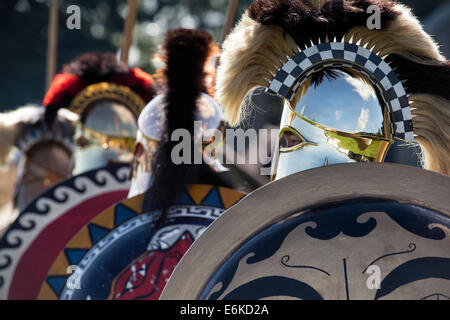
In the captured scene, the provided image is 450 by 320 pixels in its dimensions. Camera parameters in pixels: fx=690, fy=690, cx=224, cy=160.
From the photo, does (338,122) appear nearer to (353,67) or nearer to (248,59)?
(353,67)

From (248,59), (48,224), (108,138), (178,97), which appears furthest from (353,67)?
(108,138)

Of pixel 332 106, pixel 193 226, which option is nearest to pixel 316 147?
pixel 332 106

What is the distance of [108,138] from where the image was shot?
3.57 metres

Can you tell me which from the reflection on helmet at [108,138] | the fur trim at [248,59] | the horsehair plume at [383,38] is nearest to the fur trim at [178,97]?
the fur trim at [248,59]

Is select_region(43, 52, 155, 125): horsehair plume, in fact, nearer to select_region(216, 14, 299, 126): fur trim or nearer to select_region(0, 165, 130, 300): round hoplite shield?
select_region(0, 165, 130, 300): round hoplite shield

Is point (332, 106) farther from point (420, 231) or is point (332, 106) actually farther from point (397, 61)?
point (420, 231)

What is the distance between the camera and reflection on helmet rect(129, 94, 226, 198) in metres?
2.01

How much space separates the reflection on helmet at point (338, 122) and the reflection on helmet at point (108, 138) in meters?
2.20

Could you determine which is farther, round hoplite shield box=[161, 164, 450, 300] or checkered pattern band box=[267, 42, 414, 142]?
checkered pattern band box=[267, 42, 414, 142]

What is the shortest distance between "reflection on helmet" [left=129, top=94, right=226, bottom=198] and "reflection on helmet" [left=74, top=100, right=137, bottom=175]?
1450mm

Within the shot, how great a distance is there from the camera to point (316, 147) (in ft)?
4.54

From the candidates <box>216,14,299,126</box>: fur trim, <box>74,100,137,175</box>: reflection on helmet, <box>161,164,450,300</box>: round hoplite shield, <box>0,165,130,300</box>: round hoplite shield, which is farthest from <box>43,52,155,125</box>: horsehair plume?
<box>161,164,450,300</box>: round hoplite shield
